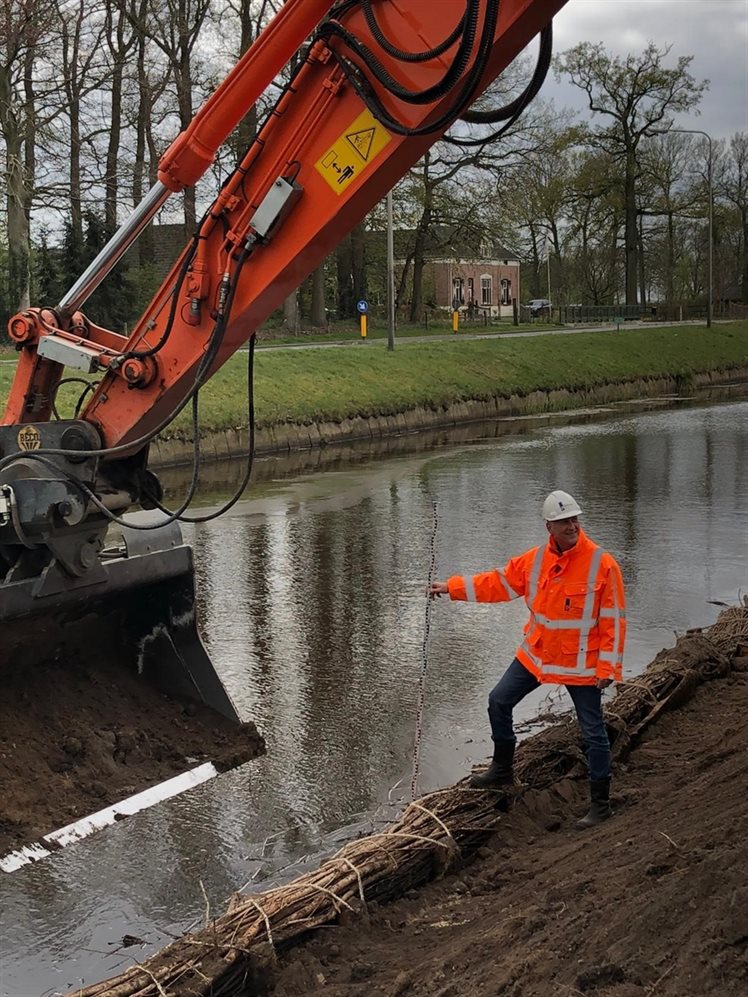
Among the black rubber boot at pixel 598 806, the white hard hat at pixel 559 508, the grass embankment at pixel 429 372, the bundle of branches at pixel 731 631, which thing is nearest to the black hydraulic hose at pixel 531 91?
the white hard hat at pixel 559 508

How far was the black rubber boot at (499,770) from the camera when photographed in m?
5.45

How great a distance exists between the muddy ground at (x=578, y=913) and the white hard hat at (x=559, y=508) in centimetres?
137

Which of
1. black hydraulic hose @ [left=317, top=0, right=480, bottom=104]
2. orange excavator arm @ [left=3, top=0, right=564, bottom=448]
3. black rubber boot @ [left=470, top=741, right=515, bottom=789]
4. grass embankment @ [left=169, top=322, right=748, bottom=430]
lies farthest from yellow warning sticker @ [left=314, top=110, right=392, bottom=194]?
grass embankment @ [left=169, top=322, right=748, bottom=430]

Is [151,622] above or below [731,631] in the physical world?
above

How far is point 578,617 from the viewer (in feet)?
17.2

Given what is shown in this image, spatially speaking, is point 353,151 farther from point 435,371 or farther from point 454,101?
point 435,371

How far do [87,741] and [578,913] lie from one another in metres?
2.67

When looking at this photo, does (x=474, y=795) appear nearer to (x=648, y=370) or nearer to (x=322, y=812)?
(x=322, y=812)

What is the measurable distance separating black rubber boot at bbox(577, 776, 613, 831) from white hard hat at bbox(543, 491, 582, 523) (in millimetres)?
1248

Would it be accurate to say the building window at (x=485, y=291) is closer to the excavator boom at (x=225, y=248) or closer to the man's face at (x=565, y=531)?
the excavator boom at (x=225, y=248)

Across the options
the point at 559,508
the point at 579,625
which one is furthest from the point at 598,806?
the point at 559,508

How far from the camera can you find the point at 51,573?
18.0 ft

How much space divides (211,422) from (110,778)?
14476 millimetres

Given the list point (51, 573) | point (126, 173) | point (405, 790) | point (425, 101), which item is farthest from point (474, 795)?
point (126, 173)
